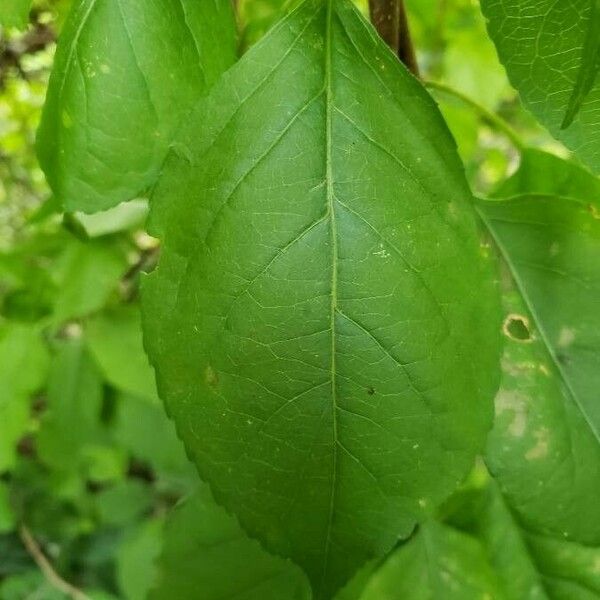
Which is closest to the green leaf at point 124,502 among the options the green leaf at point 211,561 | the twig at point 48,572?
the twig at point 48,572

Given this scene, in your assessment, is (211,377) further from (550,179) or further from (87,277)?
(87,277)

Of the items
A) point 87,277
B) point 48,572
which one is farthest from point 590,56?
point 48,572

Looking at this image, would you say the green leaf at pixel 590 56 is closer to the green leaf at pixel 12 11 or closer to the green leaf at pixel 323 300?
the green leaf at pixel 323 300

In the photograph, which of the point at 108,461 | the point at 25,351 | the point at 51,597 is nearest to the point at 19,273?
the point at 25,351

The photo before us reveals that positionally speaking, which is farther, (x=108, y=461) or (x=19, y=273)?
(x=108, y=461)

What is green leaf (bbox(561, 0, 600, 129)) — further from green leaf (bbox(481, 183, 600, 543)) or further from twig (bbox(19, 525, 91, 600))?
twig (bbox(19, 525, 91, 600))

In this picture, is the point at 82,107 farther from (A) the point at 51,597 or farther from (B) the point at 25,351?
(A) the point at 51,597
